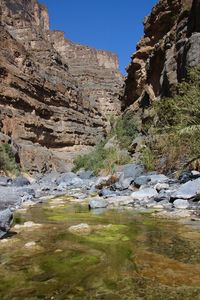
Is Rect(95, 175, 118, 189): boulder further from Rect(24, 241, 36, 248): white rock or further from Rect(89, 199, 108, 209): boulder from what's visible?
Rect(24, 241, 36, 248): white rock

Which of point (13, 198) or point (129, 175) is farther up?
point (129, 175)

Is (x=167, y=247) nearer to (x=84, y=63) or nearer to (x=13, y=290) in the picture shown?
(x=13, y=290)

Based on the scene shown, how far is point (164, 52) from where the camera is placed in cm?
2653

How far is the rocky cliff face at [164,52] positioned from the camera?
67.6ft

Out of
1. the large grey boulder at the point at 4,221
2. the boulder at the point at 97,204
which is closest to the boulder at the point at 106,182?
the boulder at the point at 97,204

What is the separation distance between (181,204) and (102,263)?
4.76 m

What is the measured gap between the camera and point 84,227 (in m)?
5.93

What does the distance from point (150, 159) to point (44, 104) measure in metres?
36.9

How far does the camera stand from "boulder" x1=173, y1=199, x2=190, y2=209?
796 centimetres

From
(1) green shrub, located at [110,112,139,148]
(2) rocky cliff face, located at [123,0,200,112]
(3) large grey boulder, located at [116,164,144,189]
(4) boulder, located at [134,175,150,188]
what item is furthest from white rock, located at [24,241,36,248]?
(1) green shrub, located at [110,112,139,148]

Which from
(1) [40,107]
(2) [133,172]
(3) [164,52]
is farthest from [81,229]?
(1) [40,107]

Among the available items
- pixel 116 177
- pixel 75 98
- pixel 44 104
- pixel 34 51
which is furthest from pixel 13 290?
pixel 34 51

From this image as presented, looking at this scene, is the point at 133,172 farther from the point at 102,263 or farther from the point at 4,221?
the point at 102,263

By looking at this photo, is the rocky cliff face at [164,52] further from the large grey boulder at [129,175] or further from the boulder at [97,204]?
the boulder at [97,204]
